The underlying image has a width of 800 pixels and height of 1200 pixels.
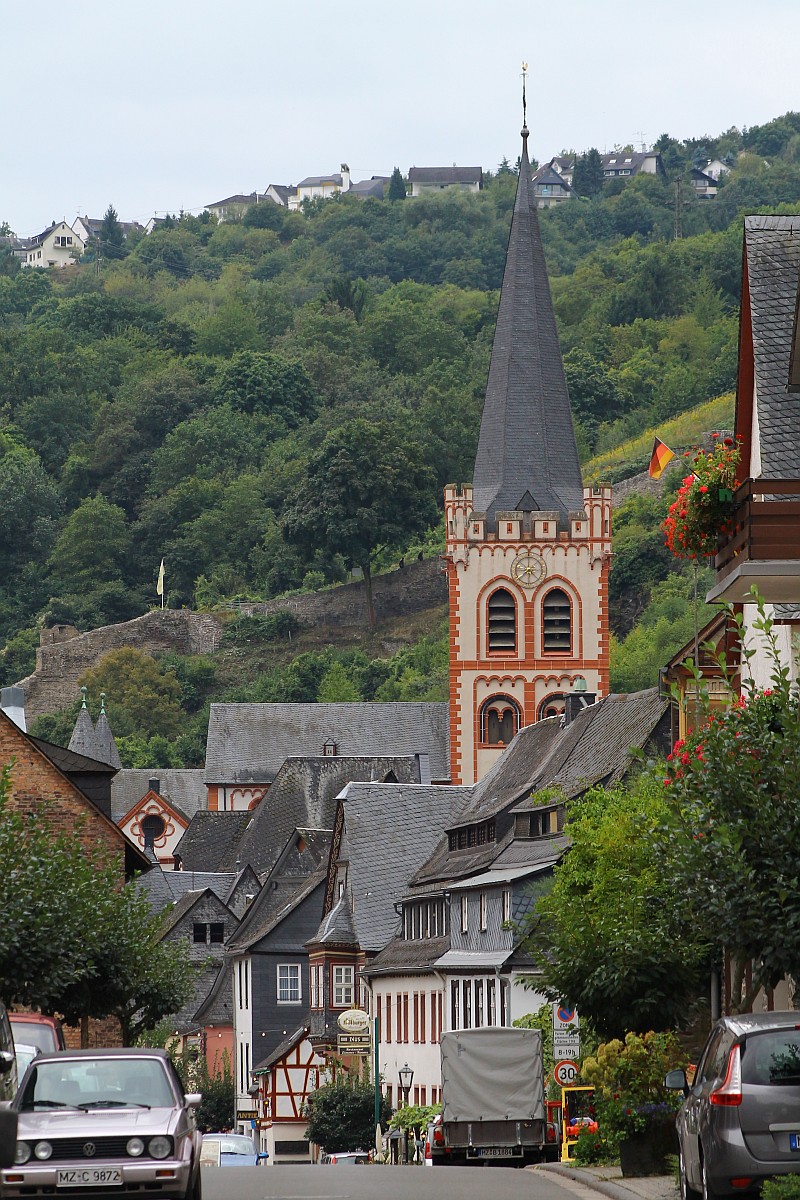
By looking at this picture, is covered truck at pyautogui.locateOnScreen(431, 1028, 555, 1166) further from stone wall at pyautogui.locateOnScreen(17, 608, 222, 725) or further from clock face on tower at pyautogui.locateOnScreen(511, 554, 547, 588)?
stone wall at pyautogui.locateOnScreen(17, 608, 222, 725)

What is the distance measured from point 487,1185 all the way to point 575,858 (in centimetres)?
1093

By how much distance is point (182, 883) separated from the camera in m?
95.8

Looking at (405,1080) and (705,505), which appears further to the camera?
(405,1080)

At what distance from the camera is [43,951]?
3238cm

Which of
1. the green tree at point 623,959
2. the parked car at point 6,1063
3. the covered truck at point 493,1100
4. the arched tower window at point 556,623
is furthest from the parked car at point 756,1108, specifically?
the arched tower window at point 556,623

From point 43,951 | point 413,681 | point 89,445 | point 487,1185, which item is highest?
point 89,445

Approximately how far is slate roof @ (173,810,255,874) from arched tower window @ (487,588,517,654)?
50.2 ft

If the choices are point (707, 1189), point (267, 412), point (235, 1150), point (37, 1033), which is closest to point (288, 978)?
point (235, 1150)

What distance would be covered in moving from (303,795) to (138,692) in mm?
34192

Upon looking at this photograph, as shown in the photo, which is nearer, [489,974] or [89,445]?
[489,974]

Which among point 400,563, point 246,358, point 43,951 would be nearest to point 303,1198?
point 43,951

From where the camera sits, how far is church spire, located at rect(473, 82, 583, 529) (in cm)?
9594

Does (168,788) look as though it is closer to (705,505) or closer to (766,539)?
(705,505)

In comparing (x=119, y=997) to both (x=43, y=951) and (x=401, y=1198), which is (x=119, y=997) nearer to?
(x=43, y=951)
